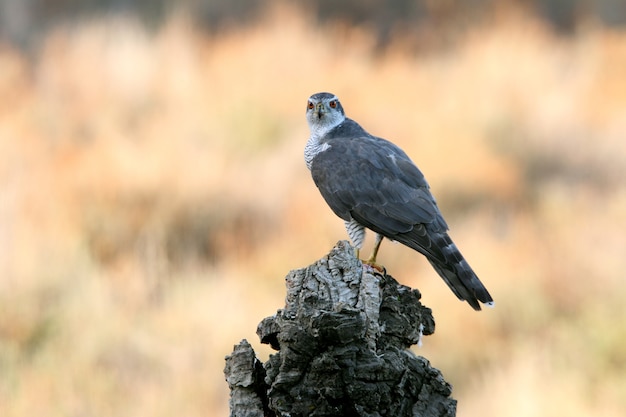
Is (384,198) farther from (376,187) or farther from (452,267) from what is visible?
(452,267)

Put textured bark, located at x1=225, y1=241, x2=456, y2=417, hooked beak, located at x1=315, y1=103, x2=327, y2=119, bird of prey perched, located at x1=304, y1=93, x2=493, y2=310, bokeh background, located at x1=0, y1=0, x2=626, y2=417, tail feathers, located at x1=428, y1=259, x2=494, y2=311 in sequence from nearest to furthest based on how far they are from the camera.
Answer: textured bark, located at x1=225, y1=241, x2=456, y2=417 < tail feathers, located at x1=428, y1=259, x2=494, y2=311 < bird of prey perched, located at x1=304, y1=93, x2=493, y2=310 < hooked beak, located at x1=315, y1=103, x2=327, y2=119 < bokeh background, located at x1=0, y1=0, x2=626, y2=417

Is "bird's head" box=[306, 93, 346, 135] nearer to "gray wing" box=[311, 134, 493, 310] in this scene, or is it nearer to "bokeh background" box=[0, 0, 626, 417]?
"gray wing" box=[311, 134, 493, 310]

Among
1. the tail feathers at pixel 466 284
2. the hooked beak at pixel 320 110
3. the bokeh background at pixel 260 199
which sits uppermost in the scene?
the bokeh background at pixel 260 199

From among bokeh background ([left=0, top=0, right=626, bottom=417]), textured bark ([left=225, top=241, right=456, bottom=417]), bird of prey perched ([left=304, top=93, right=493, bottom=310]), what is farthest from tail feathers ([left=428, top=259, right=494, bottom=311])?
bokeh background ([left=0, top=0, right=626, bottom=417])

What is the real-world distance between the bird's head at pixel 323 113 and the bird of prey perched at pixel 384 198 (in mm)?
101

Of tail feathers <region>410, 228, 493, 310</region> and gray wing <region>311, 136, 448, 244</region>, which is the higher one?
gray wing <region>311, 136, 448, 244</region>

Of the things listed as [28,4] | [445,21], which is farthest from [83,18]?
[445,21]

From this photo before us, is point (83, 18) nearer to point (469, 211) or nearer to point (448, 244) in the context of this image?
point (469, 211)

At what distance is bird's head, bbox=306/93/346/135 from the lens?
539 centimetres

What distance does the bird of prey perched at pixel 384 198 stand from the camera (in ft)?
14.6

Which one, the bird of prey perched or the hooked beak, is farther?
the hooked beak

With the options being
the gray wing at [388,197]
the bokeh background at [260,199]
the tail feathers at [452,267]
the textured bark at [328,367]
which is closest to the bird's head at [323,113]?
the gray wing at [388,197]

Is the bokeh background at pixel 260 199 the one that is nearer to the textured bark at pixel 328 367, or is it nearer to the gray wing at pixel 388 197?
the gray wing at pixel 388 197

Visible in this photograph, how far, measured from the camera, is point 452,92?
1395 cm
